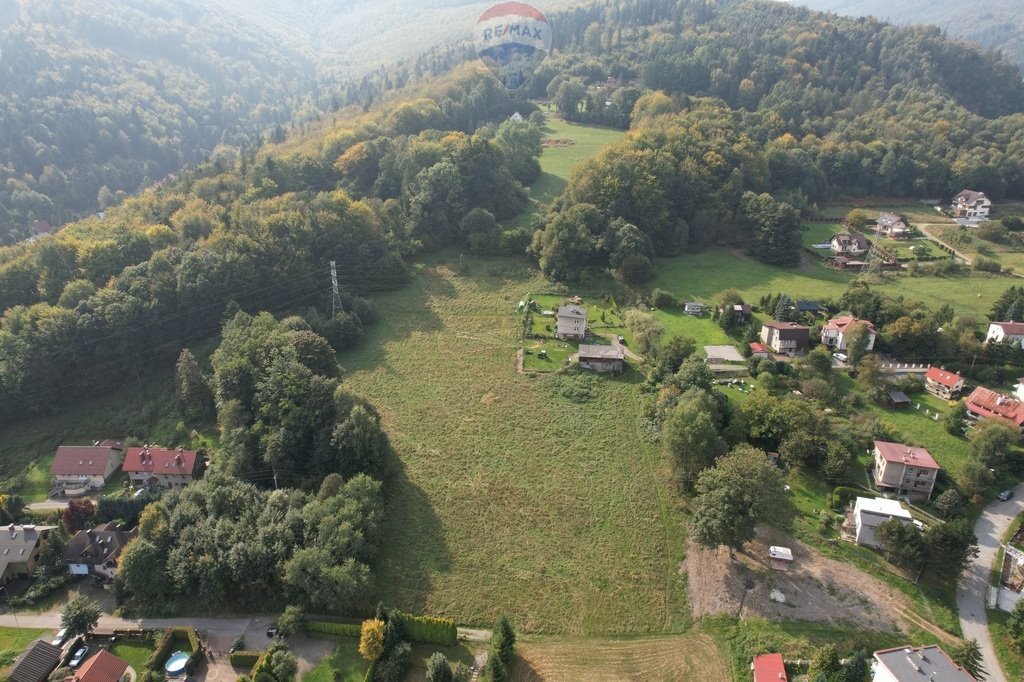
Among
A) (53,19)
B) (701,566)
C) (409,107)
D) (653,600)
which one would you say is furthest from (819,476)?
(53,19)

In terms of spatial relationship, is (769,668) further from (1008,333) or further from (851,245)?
(851,245)

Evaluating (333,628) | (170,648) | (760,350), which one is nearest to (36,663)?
(170,648)

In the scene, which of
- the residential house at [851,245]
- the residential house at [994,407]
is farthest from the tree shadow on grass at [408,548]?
the residential house at [851,245]

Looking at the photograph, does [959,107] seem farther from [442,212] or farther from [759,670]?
[759,670]

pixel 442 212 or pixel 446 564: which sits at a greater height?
pixel 442 212

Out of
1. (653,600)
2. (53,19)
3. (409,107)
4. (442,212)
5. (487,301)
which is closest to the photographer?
(653,600)

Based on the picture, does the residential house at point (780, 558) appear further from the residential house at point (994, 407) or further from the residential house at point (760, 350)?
the residential house at point (994, 407)
